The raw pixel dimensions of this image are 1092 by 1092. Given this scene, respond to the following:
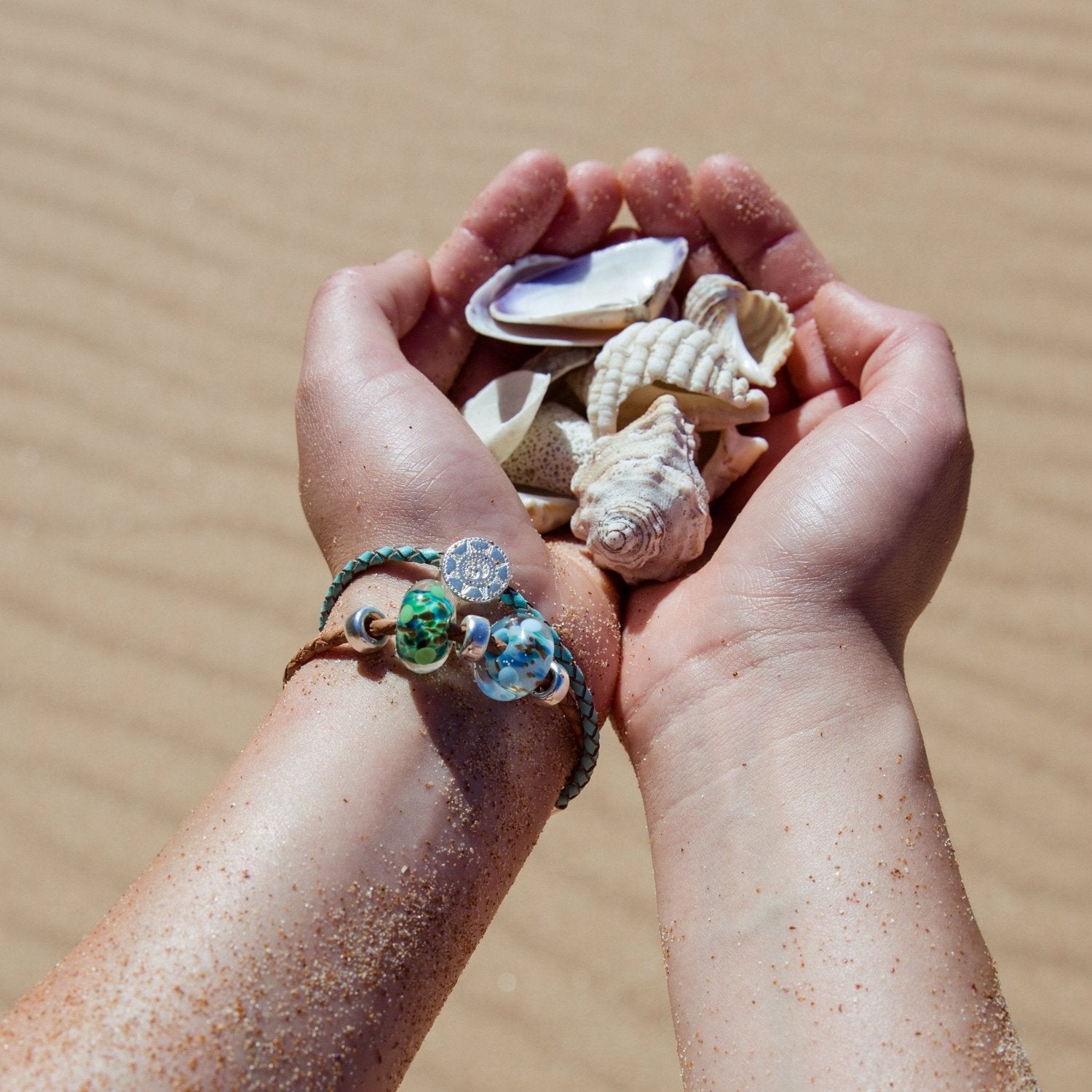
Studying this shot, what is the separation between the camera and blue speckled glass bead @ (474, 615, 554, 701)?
1412 mm

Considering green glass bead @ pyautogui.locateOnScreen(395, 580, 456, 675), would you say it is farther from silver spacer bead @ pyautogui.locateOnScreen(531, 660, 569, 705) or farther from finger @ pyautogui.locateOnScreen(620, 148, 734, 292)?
finger @ pyautogui.locateOnScreen(620, 148, 734, 292)

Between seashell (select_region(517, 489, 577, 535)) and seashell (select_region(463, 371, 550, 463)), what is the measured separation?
105 millimetres

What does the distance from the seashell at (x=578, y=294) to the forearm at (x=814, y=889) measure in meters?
0.76

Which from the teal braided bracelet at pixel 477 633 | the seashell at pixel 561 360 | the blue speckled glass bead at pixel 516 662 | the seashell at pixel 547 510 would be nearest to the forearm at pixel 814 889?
the teal braided bracelet at pixel 477 633

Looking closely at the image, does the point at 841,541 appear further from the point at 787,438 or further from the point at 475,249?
the point at 475,249

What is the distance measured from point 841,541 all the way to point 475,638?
605mm

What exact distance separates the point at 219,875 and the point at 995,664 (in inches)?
90.8

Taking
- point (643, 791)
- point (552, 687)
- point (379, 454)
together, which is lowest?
point (643, 791)

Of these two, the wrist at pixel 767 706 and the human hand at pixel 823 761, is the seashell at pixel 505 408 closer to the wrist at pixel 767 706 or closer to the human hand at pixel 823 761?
the human hand at pixel 823 761

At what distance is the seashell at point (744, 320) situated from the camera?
2041mm

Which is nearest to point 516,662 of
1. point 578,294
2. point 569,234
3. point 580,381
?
point 580,381

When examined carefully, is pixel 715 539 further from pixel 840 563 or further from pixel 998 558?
pixel 998 558

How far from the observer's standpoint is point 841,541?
1623 millimetres

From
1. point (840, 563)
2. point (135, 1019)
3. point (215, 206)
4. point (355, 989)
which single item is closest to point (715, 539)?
point (840, 563)
